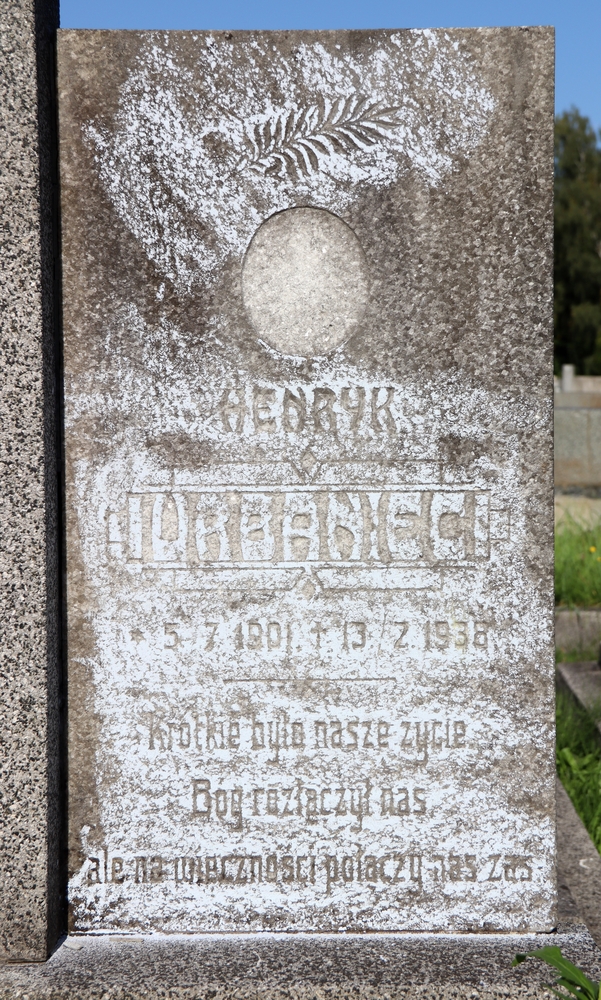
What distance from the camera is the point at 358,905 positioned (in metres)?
1.83

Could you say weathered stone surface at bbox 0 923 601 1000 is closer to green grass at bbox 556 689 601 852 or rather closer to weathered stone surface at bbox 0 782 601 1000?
weathered stone surface at bbox 0 782 601 1000

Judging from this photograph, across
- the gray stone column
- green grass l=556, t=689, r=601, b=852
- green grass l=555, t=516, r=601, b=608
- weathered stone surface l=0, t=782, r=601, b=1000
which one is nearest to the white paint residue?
the gray stone column

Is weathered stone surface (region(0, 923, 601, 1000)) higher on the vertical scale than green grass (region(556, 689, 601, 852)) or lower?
higher

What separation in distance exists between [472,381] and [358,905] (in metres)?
1.10

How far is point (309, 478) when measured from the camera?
1815 mm

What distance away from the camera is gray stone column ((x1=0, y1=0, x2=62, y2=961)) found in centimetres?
170

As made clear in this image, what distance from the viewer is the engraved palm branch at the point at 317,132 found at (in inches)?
69.4

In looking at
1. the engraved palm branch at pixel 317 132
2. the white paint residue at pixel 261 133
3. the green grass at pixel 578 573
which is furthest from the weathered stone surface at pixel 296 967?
the green grass at pixel 578 573

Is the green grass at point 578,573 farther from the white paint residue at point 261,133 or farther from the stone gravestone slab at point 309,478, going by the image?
the white paint residue at point 261,133

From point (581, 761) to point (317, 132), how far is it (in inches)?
92.8

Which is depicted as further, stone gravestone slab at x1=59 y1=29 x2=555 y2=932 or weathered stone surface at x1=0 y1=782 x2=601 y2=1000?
stone gravestone slab at x1=59 y1=29 x2=555 y2=932

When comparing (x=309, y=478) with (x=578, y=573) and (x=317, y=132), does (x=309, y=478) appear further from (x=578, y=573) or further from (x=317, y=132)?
(x=578, y=573)

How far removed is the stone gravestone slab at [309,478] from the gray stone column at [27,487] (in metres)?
0.07

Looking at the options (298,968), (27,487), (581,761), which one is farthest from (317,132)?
(581,761)
